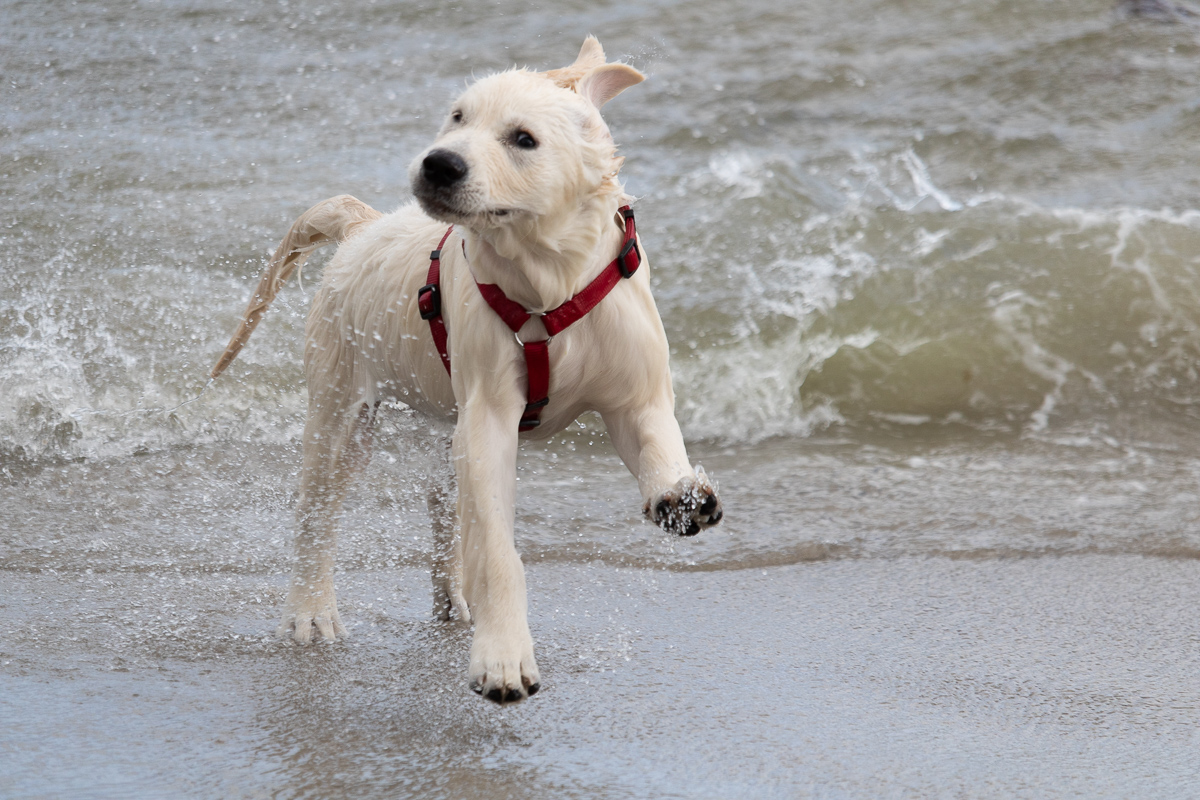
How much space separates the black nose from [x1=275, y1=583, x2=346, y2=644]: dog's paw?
5.87 ft

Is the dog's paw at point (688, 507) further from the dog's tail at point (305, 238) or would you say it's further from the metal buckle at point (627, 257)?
the dog's tail at point (305, 238)

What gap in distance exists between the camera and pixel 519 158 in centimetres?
295

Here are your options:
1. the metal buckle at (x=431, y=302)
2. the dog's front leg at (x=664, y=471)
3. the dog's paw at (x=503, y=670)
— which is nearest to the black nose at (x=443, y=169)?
the metal buckle at (x=431, y=302)

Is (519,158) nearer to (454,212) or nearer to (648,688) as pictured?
(454,212)

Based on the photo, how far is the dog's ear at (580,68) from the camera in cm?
318

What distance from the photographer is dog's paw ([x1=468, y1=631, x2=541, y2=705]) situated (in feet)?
9.59

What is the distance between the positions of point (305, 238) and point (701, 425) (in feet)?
9.39

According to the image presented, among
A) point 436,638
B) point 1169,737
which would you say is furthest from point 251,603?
point 1169,737

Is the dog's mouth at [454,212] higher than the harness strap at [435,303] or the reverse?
higher

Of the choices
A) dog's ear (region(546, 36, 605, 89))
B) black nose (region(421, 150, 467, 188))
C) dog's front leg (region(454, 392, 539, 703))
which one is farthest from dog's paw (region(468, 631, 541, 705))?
dog's ear (region(546, 36, 605, 89))

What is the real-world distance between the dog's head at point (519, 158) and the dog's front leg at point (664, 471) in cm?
60

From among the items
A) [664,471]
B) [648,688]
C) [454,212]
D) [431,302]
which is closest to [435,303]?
[431,302]

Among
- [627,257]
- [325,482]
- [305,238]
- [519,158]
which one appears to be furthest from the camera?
[305,238]

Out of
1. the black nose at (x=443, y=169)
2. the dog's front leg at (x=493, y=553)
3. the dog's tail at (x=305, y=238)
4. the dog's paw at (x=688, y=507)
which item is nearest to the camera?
the black nose at (x=443, y=169)
